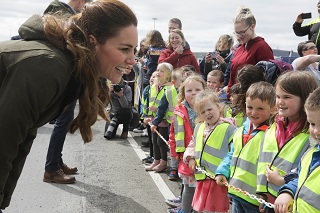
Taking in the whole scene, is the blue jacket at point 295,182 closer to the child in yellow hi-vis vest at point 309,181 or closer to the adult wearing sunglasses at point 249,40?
the child in yellow hi-vis vest at point 309,181

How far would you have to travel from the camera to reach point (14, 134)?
5.51 ft

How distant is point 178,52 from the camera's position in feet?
22.9

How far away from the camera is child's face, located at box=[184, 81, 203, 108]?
15.7 feet

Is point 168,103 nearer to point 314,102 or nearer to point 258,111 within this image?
point 258,111

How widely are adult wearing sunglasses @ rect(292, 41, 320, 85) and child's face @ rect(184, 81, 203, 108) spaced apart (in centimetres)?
107

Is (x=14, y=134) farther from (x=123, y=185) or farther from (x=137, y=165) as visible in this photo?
(x=137, y=165)

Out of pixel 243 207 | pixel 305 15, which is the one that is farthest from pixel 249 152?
pixel 305 15

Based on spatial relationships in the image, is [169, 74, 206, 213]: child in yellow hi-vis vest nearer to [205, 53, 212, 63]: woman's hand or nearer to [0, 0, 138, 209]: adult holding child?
[205, 53, 212, 63]: woman's hand

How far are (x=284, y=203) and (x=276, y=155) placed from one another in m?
0.42

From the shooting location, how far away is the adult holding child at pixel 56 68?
64.8 inches

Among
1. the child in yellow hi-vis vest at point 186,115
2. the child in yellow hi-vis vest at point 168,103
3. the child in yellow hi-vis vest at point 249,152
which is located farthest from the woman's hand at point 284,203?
the child in yellow hi-vis vest at point 168,103

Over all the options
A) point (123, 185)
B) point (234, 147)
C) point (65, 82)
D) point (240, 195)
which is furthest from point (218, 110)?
point (65, 82)

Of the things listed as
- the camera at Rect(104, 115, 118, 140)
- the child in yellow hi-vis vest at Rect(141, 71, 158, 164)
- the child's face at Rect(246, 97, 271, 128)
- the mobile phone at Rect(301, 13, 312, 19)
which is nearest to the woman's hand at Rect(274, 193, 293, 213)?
the child's face at Rect(246, 97, 271, 128)

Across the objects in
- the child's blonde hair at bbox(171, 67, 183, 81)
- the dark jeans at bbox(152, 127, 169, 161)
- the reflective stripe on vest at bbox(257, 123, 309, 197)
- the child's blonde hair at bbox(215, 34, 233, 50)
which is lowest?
the dark jeans at bbox(152, 127, 169, 161)
